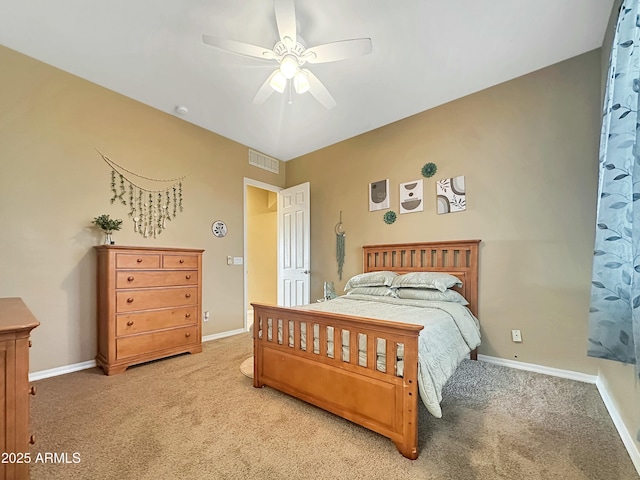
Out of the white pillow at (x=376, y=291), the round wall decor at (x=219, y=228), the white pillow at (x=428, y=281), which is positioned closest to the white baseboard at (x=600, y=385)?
the white pillow at (x=428, y=281)

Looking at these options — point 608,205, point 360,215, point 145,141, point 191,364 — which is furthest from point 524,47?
point 191,364

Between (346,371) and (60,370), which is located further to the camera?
(60,370)

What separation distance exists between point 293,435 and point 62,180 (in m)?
3.17

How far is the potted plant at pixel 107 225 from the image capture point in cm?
282

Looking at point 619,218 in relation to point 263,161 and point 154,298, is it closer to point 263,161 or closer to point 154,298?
point 154,298

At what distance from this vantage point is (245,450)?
60.6 inches

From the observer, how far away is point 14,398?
3.25 feet

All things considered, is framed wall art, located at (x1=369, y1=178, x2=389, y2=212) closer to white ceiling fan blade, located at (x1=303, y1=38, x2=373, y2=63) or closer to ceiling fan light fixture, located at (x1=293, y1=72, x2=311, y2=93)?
ceiling fan light fixture, located at (x1=293, y1=72, x2=311, y2=93)

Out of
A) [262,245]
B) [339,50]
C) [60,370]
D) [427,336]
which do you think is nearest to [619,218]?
[427,336]

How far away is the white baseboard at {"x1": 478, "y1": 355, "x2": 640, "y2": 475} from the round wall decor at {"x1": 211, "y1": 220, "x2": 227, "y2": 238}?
3627 mm

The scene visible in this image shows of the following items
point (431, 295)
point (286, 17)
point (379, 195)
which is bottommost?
point (431, 295)

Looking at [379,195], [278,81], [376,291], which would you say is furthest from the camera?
[379,195]

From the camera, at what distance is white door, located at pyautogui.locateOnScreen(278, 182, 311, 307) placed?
4.40 metres

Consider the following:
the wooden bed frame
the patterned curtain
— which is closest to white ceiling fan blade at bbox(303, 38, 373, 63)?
the patterned curtain
